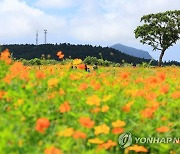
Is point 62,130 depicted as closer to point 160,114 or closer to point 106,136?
point 106,136

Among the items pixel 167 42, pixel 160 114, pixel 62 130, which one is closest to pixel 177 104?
pixel 160 114

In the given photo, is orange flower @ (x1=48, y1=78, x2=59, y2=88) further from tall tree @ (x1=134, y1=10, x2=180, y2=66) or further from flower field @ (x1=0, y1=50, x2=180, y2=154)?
tall tree @ (x1=134, y1=10, x2=180, y2=66)

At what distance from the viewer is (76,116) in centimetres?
497

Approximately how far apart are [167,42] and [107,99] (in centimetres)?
5808

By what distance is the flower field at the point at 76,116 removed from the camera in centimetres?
422

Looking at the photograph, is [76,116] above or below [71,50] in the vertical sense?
below

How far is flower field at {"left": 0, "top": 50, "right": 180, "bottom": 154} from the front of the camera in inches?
166

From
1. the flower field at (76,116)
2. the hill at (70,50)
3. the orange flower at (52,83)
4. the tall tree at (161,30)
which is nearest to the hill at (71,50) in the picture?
the hill at (70,50)

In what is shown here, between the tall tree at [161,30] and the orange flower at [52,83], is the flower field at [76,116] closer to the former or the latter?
the orange flower at [52,83]

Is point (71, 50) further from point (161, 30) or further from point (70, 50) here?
point (161, 30)

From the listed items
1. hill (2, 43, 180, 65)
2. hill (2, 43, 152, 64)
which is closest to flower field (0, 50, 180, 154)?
hill (2, 43, 180, 65)

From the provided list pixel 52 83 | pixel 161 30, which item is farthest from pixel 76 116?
pixel 161 30

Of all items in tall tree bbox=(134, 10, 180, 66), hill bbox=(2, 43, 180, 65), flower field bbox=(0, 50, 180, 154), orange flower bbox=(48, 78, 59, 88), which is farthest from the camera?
hill bbox=(2, 43, 180, 65)

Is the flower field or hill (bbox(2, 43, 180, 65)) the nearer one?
the flower field
